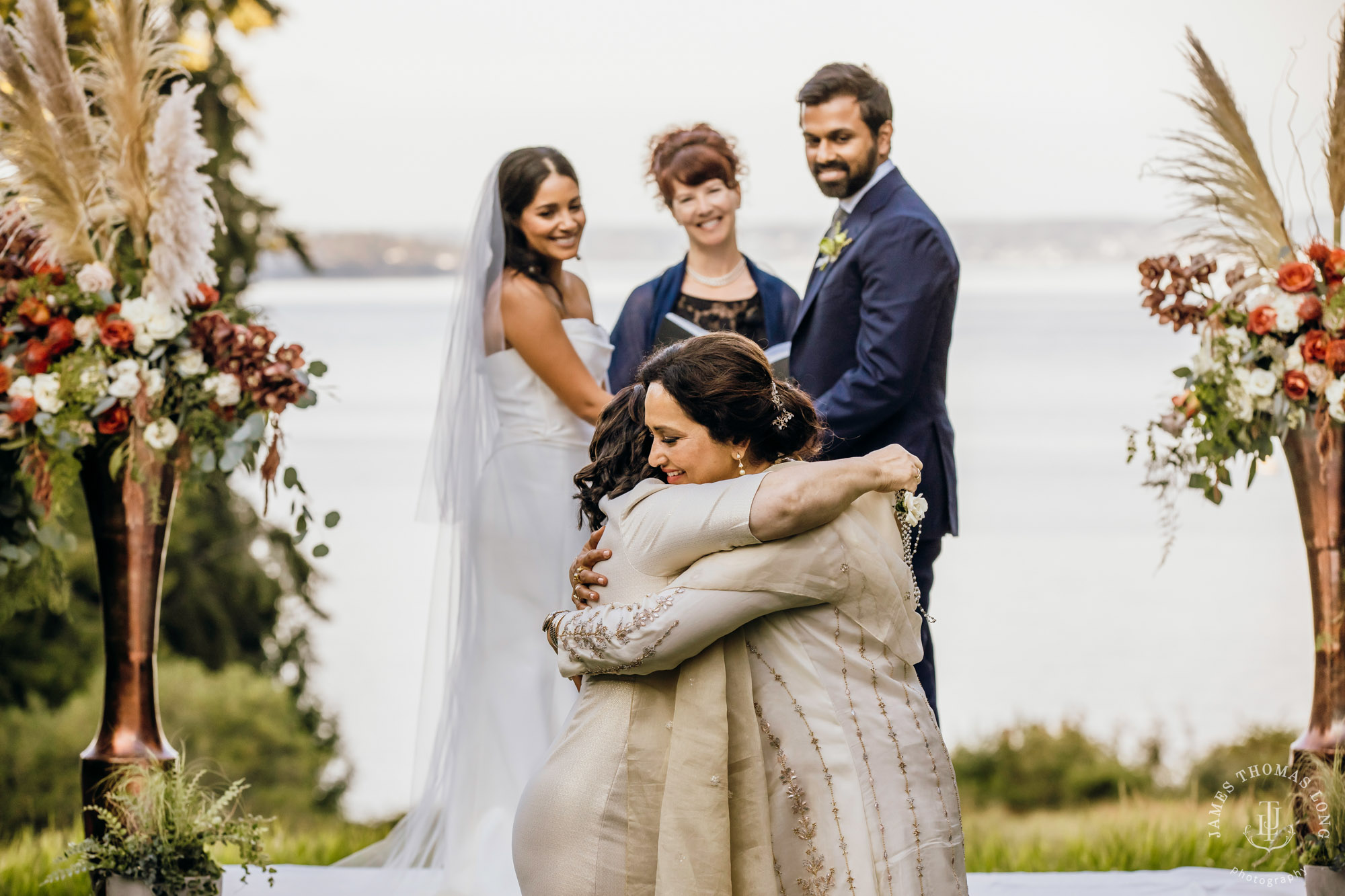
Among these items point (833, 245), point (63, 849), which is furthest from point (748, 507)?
point (63, 849)

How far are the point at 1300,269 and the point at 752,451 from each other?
1.70 m

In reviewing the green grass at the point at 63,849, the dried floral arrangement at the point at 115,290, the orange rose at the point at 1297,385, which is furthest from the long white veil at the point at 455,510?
the orange rose at the point at 1297,385

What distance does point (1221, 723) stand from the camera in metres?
10.7

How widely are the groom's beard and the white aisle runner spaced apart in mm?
1919

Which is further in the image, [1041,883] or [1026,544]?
[1026,544]

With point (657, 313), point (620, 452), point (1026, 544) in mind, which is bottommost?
point (1026, 544)

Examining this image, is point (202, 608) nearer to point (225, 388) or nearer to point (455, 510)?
point (455, 510)

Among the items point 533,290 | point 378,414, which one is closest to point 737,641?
point 533,290

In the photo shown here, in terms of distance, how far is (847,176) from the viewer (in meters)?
3.36

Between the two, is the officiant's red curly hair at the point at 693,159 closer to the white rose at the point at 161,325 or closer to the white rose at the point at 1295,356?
the white rose at the point at 161,325

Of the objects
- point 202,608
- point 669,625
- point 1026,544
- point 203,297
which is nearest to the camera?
point 669,625

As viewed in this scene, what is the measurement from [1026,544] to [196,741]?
11.9 m

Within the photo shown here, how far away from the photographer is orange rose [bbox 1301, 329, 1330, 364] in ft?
10.0

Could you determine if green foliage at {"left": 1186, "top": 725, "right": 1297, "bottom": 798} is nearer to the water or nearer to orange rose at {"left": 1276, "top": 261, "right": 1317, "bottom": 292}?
the water
